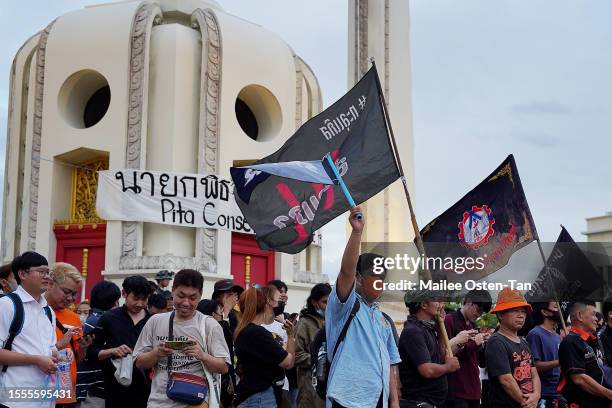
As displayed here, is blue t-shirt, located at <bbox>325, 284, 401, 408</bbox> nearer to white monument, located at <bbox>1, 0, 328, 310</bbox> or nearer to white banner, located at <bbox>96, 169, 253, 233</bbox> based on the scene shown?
white banner, located at <bbox>96, 169, 253, 233</bbox>

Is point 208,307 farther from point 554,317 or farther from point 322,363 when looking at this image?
point 554,317

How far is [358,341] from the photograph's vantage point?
541cm

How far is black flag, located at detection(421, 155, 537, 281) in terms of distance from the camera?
8.85m

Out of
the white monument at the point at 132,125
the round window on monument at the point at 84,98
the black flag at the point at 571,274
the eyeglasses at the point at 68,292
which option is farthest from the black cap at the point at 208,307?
the round window on monument at the point at 84,98

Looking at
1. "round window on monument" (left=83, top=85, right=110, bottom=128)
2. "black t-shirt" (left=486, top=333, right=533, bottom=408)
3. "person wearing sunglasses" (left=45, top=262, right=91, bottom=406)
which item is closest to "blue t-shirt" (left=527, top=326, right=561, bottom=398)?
"black t-shirt" (left=486, top=333, right=533, bottom=408)

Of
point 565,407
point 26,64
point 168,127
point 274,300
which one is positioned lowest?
point 565,407

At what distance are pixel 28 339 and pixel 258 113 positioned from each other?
16809 mm

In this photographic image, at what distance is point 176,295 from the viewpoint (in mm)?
5625

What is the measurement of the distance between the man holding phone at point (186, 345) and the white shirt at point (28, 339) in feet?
2.06

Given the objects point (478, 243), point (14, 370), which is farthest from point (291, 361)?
point (478, 243)

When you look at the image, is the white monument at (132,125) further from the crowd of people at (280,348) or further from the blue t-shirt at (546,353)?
the blue t-shirt at (546,353)

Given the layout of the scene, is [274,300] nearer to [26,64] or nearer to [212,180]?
[212,180]

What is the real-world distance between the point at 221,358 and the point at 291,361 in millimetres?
1158

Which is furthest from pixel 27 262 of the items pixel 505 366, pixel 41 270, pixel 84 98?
pixel 84 98
